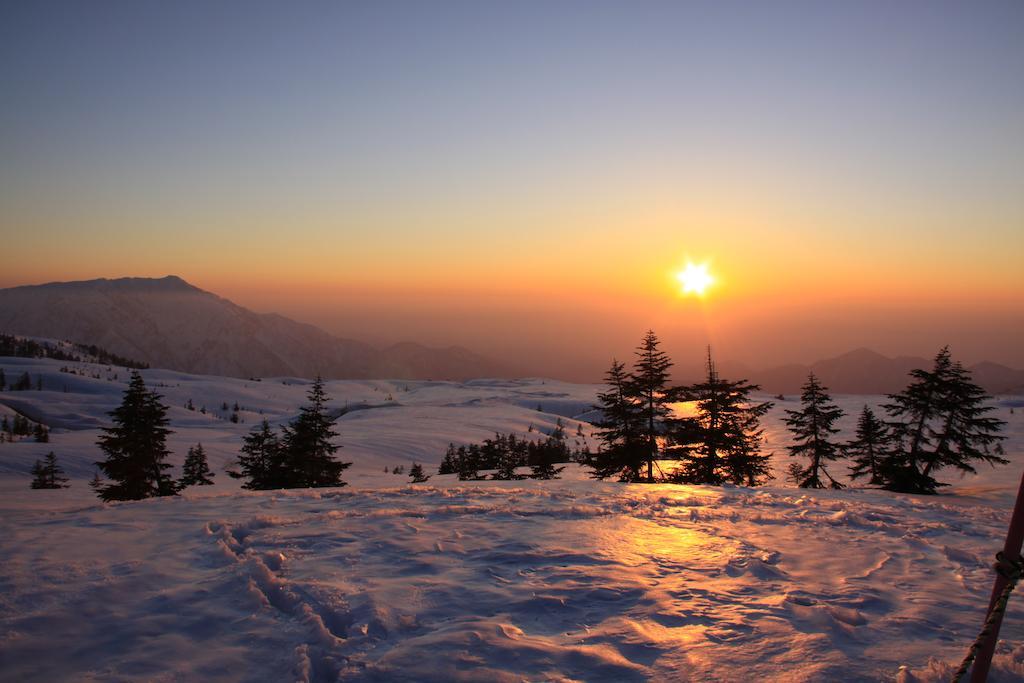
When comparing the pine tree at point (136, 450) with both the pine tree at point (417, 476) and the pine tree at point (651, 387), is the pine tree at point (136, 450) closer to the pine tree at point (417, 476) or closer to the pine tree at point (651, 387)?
the pine tree at point (417, 476)

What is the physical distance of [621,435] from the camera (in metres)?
32.0

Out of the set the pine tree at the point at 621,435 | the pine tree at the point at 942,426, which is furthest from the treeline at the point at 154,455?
the pine tree at the point at 942,426

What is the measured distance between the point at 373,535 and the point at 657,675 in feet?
20.3

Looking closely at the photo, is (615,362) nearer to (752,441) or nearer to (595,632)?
(752,441)

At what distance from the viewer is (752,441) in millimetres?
30750

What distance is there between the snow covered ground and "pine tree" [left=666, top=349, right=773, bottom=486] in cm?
1678

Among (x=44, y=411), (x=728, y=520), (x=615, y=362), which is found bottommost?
(x=44, y=411)

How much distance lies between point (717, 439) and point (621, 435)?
5.62 metres

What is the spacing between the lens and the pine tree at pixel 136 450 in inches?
1191

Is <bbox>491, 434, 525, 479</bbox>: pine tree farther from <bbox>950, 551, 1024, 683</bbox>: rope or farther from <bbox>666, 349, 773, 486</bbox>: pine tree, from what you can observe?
<bbox>950, 551, 1024, 683</bbox>: rope

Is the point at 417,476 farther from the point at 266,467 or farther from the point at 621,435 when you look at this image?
the point at 621,435

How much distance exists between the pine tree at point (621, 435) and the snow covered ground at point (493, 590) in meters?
18.2

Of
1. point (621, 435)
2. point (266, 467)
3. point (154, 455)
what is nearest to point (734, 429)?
point (621, 435)

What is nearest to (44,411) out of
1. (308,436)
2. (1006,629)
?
(308,436)
